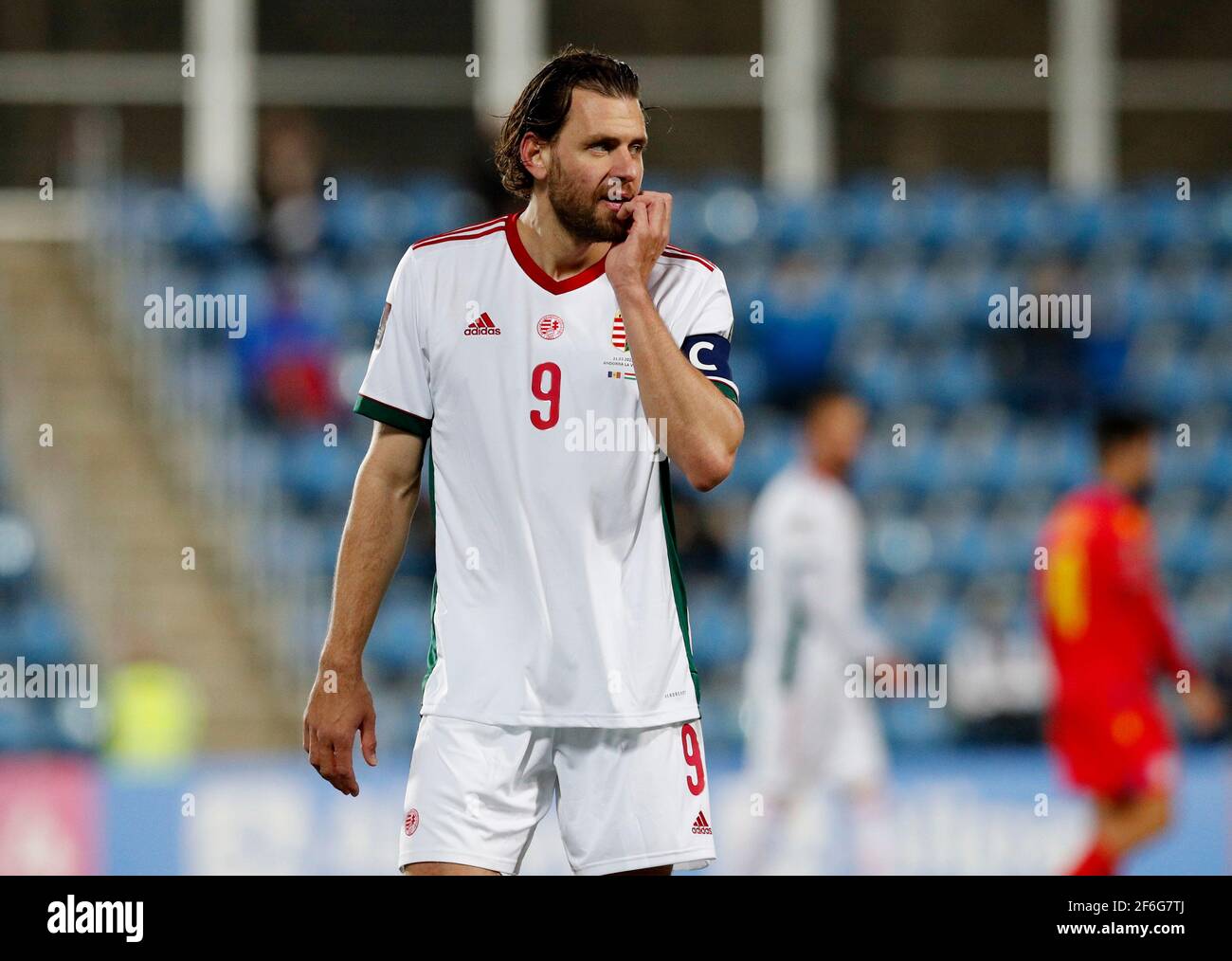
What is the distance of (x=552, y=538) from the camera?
3.19 meters

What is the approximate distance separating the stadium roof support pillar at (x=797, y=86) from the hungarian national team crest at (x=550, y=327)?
29.8ft

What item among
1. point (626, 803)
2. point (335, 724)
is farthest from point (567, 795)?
point (335, 724)

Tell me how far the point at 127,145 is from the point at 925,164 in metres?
5.10

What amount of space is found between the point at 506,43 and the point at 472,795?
9.33 metres

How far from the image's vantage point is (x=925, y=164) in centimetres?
1245

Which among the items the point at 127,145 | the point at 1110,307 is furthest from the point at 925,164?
the point at 127,145

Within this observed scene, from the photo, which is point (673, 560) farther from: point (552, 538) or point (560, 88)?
point (560, 88)

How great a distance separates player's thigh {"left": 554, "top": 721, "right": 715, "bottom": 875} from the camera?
3.18m

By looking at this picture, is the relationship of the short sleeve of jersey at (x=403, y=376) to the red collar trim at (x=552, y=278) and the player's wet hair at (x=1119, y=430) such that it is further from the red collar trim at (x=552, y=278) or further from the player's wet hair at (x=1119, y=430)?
the player's wet hair at (x=1119, y=430)

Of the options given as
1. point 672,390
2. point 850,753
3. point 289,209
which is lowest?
point 850,753

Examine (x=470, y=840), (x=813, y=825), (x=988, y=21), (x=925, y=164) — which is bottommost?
(x=813, y=825)

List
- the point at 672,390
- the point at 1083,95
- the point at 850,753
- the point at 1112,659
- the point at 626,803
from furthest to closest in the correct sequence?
1. the point at 1083,95
2. the point at 850,753
3. the point at 1112,659
4. the point at 626,803
5. the point at 672,390
